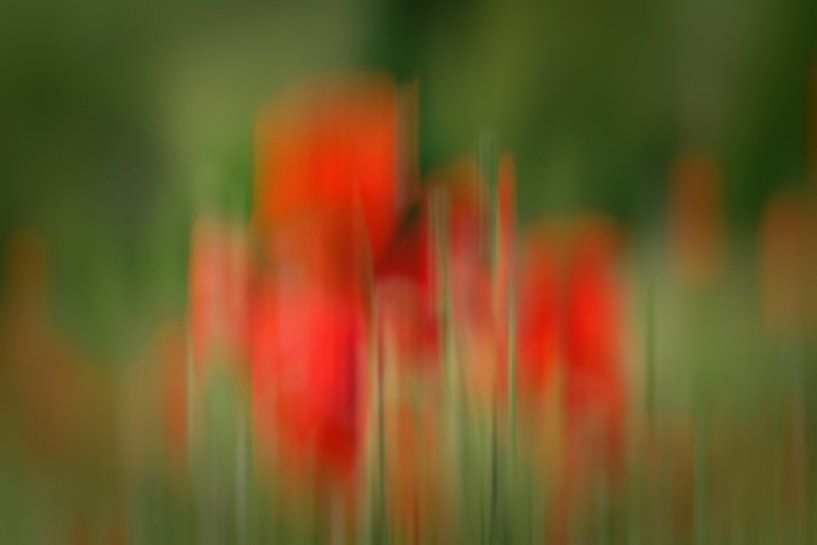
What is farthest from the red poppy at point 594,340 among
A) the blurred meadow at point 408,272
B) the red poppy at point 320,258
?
the red poppy at point 320,258

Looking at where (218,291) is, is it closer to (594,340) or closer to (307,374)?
(307,374)

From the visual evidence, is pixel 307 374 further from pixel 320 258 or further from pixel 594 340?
pixel 594 340

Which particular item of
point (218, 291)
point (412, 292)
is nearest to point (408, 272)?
point (412, 292)

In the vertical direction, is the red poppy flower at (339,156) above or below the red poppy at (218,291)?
above

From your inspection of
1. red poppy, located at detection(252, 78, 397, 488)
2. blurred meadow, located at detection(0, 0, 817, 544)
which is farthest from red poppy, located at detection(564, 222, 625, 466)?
red poppy, located at detection(252, 78, 397, 488)

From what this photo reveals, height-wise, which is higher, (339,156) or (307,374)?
(339,156)

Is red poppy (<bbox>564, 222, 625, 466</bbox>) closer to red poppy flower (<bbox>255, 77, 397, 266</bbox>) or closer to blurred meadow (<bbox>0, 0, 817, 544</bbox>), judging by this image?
blurred meadow (<bbox>0, 0, 817, 544</bbox>)

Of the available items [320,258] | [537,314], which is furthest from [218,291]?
[537,314]

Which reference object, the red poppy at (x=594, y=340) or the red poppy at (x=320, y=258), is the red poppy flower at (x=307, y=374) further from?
the red poppy at (x=594, y=340)

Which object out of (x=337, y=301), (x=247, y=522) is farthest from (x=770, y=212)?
(x=247, y=522)
